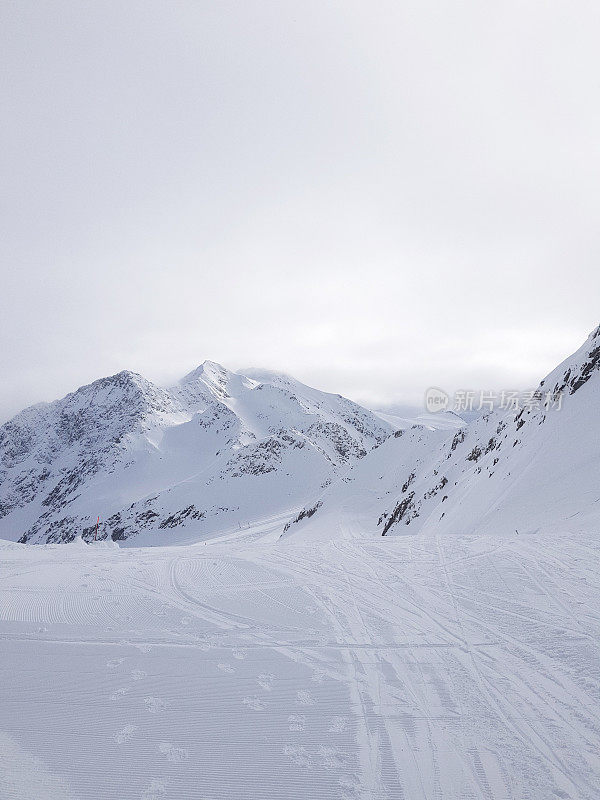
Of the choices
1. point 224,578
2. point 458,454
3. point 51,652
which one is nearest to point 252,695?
point 51,652

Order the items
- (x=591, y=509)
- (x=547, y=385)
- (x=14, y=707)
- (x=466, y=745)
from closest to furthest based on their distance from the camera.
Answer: (x=466, y=745) → (x=14, y=707) → (x=591, y=509) → (x=547, y=385)

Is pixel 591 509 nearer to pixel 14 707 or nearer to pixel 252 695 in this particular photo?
pixel 252 695

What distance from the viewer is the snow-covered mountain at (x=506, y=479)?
15.5 meters

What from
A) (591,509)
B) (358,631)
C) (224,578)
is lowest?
(224,578)

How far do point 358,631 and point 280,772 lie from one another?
8.67ft

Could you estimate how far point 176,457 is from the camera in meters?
110

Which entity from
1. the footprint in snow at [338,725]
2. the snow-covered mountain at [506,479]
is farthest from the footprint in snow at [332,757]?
the snow-covered mountain at [506,479]

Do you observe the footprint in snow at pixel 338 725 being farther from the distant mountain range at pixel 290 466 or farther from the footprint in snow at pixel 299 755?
the distant mountain range at pixel 290 466

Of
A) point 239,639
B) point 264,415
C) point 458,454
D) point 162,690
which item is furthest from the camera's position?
point 264,415

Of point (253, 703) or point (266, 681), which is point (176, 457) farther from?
point (253, 703)

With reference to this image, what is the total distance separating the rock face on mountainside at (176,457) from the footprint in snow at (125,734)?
186 feet

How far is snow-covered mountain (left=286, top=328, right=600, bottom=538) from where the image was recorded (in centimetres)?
1554

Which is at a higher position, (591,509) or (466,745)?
(591,509)

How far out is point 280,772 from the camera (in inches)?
127
